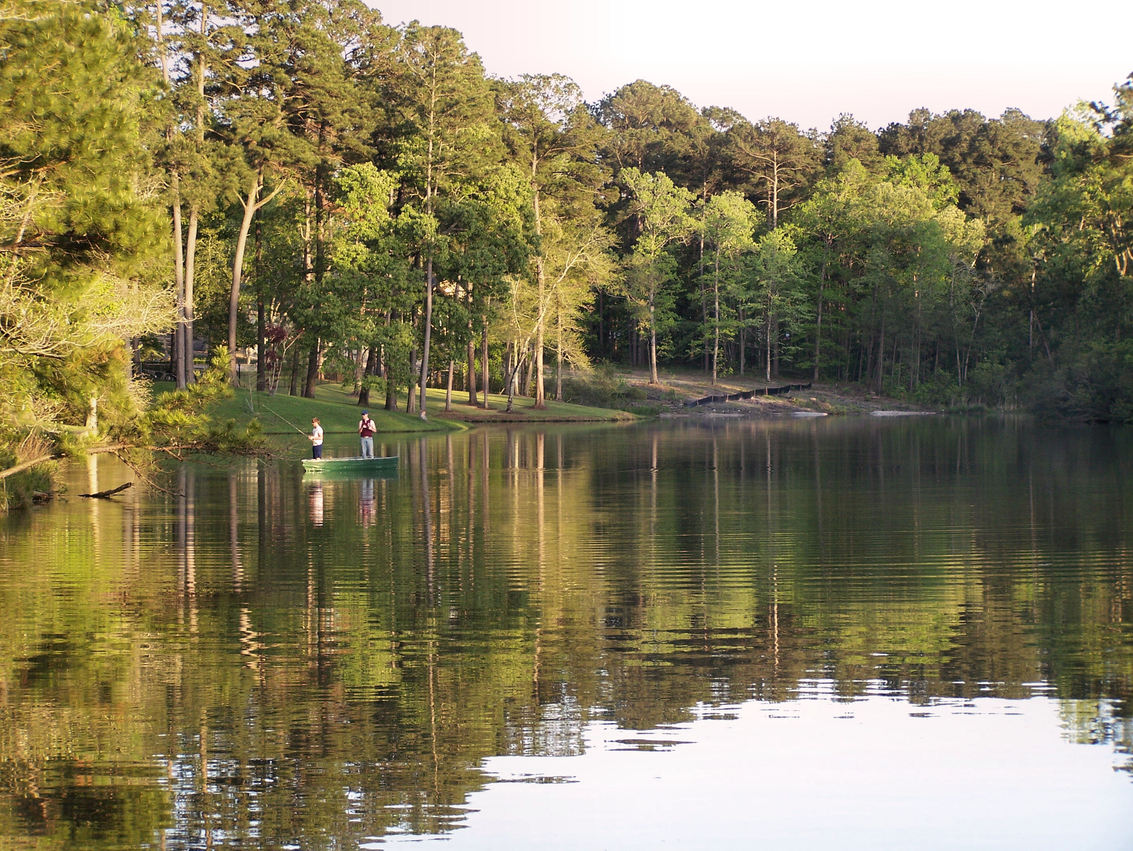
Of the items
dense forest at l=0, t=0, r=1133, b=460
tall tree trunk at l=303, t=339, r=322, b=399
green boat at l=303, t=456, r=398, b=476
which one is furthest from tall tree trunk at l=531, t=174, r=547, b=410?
green boat at l=303, t=456, r=398, b=476

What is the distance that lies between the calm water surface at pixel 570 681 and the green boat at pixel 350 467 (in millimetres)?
11571

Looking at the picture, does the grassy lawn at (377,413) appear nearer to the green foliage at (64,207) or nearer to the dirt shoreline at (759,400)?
the dirt shoreline at (759,400)

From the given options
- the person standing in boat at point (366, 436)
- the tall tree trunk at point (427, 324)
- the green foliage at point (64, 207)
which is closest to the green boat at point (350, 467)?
the person standing in boat at point (366, 436)

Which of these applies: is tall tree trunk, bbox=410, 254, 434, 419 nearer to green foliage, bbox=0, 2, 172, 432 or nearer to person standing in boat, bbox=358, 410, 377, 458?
person standing in boat, bbox=358, 410, 377, 458

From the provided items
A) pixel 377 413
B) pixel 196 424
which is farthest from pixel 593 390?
pixel 196 424

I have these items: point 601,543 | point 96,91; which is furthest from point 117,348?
point 601,543

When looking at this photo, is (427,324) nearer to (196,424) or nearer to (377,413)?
(377,413)

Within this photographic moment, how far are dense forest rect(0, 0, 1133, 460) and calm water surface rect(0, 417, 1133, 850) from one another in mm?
5090

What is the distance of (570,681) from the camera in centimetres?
1212

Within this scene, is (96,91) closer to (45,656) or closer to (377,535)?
(377,535)

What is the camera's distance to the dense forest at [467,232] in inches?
798

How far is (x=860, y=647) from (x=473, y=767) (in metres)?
5.20

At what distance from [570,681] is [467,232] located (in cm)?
5927

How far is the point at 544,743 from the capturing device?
1024 centimetres
